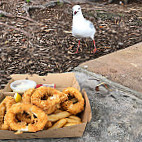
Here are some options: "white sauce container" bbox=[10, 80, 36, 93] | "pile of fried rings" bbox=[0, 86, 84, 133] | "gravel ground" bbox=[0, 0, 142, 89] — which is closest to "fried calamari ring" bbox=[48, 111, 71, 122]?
"pile of fried rings" bbox=[0, 86, 84, 133]

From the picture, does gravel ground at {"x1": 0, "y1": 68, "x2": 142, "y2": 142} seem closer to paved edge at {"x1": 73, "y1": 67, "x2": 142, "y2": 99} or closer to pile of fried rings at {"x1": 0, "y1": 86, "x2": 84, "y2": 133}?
paved edge at {"x1": 73, "y1": 67, "x2": 142, "y2": 99}

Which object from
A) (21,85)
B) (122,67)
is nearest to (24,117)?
(21,85)

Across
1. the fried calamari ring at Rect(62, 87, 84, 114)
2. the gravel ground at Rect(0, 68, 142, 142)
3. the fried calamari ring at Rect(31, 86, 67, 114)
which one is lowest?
the gravel ground at Rect(0, 68, 142, 142)

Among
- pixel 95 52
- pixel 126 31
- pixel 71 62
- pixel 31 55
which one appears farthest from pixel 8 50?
pixel 126 31

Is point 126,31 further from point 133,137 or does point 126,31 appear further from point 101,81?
point 133,137

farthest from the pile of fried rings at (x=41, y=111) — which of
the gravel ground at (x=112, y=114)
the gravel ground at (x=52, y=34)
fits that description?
the gravel ground at (x=52, y=34)

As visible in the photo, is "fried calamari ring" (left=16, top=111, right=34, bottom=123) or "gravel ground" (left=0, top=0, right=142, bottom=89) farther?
"gravel ground" (left=0, top=0, right=142, bottom=89)

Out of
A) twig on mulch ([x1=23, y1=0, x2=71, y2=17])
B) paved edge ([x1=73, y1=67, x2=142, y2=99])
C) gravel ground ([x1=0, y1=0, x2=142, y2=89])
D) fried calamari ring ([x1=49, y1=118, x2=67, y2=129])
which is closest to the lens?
fried calamari ring ([x1=49, y1=118, x2=67, y2=129])

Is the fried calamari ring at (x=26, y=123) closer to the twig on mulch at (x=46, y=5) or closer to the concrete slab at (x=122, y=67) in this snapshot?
the concrete slab at (x=122, y=67)
